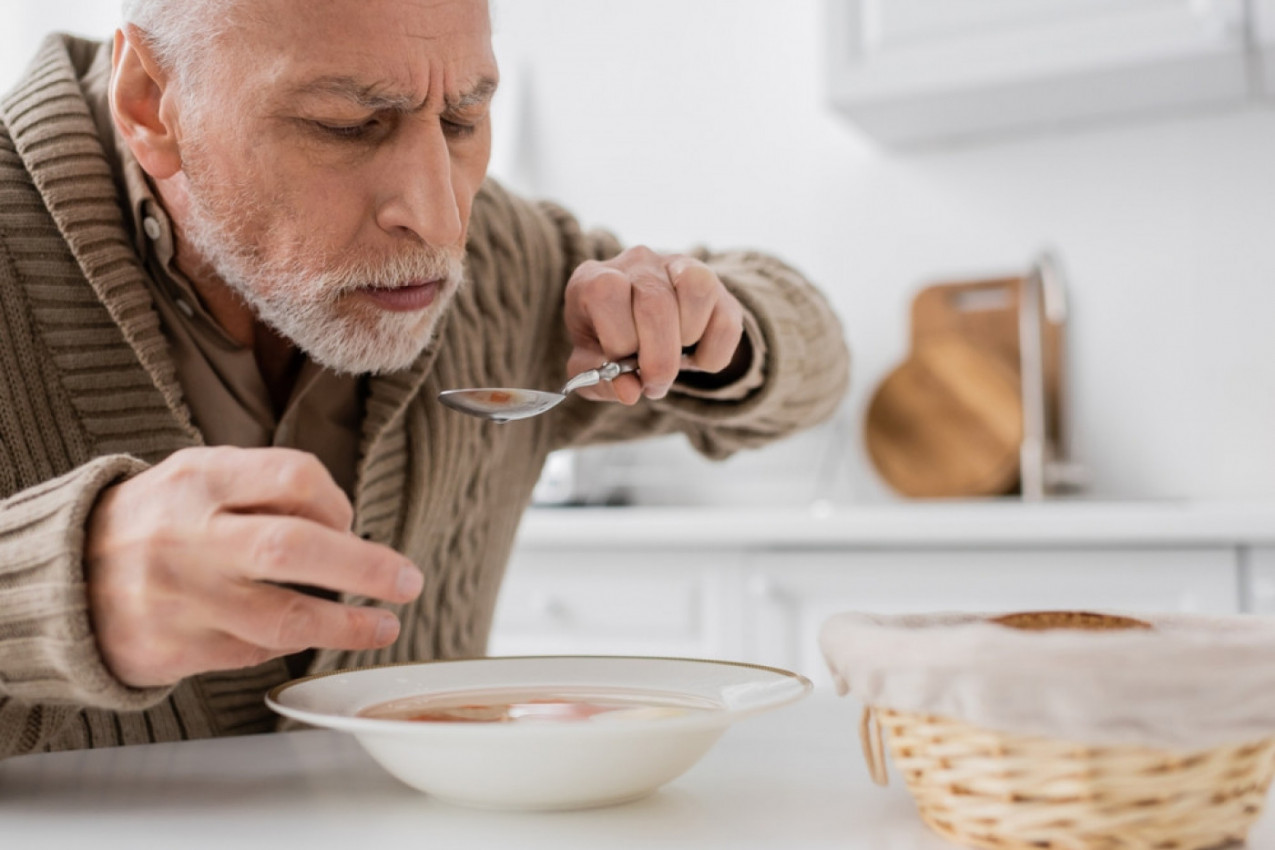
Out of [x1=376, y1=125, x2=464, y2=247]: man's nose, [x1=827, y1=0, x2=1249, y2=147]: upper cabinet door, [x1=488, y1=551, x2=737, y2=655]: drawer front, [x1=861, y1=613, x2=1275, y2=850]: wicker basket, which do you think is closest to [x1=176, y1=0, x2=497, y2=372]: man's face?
[x1=376, y1=125, x2=464, y2=247]: man's nose

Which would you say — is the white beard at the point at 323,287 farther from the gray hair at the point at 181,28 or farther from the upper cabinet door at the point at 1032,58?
the upper cabinet door at the point at 1032,58

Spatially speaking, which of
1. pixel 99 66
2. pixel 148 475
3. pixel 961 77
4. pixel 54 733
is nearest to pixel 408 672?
pixel 148 475

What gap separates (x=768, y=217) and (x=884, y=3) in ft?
2.03

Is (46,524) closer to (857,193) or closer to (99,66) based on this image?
(99,66)

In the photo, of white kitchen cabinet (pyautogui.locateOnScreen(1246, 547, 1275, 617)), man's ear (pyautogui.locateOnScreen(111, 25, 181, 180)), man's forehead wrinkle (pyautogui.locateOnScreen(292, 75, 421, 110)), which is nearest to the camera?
man's forehead wrinkle (pyautogui.locateOnScreen(292, 75, 421, 110))

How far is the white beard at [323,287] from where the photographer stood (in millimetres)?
977

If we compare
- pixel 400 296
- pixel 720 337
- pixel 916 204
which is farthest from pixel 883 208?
pixel 400 296

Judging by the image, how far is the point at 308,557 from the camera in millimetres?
500

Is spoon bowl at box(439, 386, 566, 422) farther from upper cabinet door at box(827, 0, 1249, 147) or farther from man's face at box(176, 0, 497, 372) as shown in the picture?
upper cabinet door at box(827, 0, 1249, 147)

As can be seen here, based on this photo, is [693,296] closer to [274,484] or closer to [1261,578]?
[274,484]

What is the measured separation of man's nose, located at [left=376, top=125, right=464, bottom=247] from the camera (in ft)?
3.08

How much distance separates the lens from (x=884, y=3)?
2.16 m

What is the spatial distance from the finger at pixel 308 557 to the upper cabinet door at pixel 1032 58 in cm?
184

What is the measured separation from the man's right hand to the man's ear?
0.57 metres
